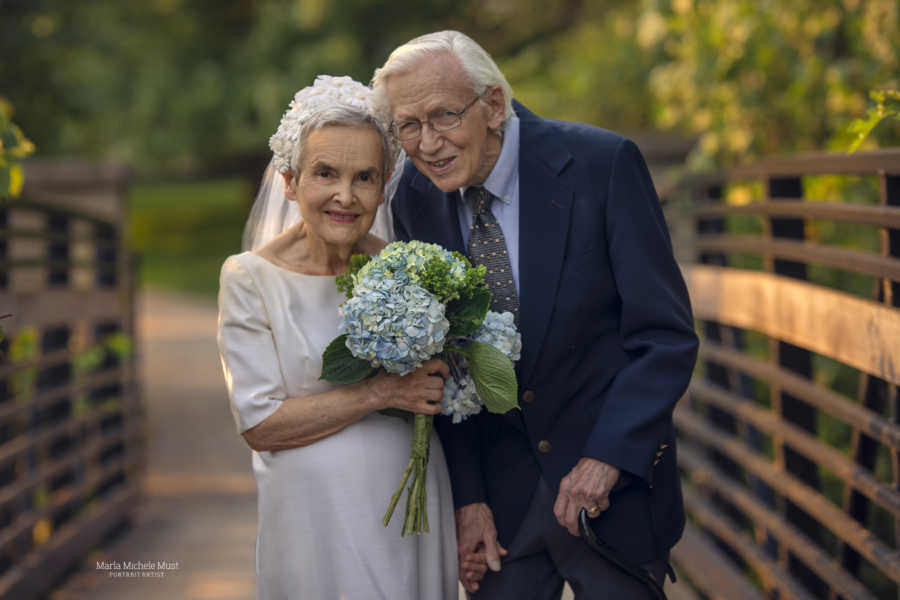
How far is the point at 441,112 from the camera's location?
2832 mm

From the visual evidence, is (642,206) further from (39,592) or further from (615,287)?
(39,592)

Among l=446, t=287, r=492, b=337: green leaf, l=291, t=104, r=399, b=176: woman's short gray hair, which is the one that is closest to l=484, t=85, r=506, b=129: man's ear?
l=291, t=104, r=399, b=176: woman's short gray hair

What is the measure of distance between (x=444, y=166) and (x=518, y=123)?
31 cm

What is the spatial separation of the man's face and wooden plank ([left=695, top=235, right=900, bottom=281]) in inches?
51.4

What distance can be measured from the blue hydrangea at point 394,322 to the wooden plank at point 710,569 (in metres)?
2.50

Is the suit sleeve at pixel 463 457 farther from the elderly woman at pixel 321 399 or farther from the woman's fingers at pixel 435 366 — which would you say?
the woman's fingers at pixel 435 366

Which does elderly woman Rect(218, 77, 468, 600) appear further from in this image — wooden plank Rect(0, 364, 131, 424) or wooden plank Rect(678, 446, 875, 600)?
wooden plank Rect(0, 364, 131, 424)

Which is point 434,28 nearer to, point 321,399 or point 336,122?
point 336,122

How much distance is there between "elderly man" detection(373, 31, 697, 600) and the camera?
2.76 metres

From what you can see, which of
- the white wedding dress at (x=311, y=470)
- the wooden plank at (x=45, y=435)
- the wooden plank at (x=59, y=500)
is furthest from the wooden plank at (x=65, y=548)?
the white wedding dress at (x=311, y=470)

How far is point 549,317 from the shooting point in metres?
2.83

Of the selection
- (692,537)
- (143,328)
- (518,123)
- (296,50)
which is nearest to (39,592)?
(692,537)

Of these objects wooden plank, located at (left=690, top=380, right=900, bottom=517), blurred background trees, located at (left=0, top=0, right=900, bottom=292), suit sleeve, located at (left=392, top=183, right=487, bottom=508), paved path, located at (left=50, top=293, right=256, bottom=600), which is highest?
blurred background trees, located at (left=0, top=0, right=900, bottom=292)

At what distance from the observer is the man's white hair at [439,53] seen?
2.82 m
